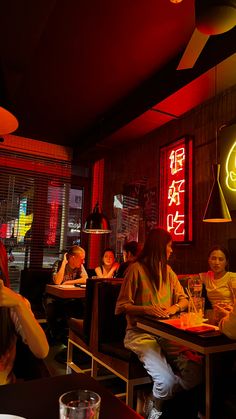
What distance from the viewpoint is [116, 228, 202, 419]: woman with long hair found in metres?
2.25

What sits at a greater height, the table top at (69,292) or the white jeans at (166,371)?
the table top at (69,292)

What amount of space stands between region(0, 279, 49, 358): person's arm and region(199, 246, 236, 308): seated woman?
2.28m

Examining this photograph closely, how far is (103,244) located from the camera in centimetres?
616

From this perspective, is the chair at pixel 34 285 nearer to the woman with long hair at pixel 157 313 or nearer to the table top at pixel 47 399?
the woman with long hair at pixel 157 313

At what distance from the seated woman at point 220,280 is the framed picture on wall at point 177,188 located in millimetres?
582

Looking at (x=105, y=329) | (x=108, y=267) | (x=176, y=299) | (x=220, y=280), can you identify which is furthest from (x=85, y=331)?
(x=108, y=267)

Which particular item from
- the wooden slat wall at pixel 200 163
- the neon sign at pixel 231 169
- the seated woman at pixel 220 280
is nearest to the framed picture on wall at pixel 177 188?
the wooden slat wall at pixel 200 163

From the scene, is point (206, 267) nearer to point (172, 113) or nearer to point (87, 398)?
point (172, 113)

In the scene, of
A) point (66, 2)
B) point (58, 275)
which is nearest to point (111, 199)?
point (58, 275)

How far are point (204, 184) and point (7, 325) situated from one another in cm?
295

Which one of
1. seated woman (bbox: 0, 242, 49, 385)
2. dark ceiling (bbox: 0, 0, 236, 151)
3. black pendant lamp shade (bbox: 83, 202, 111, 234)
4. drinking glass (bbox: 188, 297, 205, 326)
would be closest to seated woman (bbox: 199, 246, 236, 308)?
drinking glass (bbox: 188, 297, 205, 326)

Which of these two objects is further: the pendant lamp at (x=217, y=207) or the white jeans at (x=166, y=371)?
the pendant lamp at (x=217, y=207)

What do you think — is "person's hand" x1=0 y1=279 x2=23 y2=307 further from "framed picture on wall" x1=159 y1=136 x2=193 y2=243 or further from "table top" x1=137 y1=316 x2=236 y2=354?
"framed picture on wall" x1=159 y1=136 x2=193 y2=243

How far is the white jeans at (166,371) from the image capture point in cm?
223
